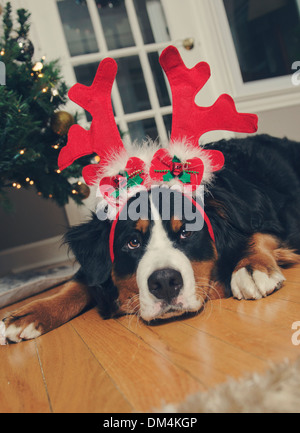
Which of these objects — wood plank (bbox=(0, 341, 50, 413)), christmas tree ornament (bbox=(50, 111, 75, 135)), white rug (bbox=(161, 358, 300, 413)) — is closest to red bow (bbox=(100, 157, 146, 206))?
wood plank (bbox=(0, 341, 50, 413))

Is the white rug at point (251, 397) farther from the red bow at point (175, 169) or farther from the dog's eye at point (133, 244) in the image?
the red bow at point (175, 169)

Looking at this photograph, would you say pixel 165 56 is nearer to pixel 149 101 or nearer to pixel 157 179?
pixel 157 179

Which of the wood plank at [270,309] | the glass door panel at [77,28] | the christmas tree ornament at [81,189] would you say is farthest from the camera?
the glass door panel at [77,28]

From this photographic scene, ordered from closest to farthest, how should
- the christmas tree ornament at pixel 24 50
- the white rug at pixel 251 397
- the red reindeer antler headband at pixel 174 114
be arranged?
the white rug at pixel 251 397 < the red reindeer antler headband at pixel 174 114 < the christmas tree ornament at pixel 24 50

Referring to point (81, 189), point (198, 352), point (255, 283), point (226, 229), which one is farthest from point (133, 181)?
point (81, 189)

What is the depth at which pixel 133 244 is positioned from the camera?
4.42 ft

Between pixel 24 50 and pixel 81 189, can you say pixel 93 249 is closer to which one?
pixel 81 189

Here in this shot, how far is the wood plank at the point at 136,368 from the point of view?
0.77 metres

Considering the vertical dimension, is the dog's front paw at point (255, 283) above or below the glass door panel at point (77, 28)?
below

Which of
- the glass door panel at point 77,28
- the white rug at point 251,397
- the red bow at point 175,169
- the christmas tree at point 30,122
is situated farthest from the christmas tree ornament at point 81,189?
the white rug at point 251,397

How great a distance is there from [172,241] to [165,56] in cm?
69

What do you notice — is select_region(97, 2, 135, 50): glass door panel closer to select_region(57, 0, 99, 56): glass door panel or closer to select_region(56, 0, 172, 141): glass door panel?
select_region(56, 0, 172, 141): glass door panel

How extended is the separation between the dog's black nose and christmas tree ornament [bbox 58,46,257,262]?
268 mm

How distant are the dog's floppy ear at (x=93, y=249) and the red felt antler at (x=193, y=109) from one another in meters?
0.46
